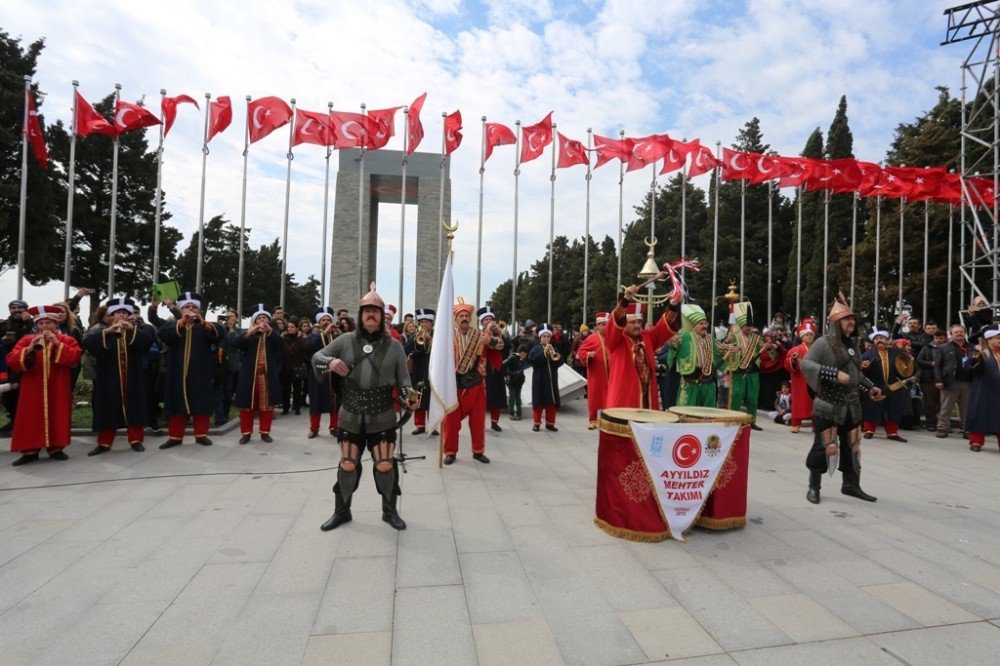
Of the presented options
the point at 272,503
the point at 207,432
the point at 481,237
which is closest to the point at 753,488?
the point at 272,503

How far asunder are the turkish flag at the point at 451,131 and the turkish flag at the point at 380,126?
5.21 ft

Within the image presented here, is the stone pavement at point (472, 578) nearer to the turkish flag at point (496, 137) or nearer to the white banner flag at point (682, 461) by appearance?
the white banner flag at point (682, 461)

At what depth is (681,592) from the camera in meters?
3.52

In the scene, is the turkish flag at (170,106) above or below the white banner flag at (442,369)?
above

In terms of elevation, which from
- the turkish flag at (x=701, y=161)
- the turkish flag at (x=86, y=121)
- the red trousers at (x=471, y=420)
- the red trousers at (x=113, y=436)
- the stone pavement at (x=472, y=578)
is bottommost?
the stone pavement at (x=472, y=578)

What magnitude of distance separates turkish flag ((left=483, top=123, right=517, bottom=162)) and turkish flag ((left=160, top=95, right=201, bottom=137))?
8.47 m

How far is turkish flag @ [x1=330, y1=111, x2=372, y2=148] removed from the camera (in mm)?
16766

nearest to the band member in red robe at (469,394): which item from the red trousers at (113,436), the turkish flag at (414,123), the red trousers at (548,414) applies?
the red trousers at (548,414)

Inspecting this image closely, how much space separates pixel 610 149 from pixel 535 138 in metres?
2.56

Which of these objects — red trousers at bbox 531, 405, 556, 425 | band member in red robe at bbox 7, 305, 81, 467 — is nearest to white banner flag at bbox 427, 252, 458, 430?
red trousers at bbox 531, 405, 556, 425

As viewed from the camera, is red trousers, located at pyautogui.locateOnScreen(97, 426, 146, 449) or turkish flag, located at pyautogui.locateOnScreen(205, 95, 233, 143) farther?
turkish flag, located at pyautogui.locateOnScreen(205, 95, 233, 143)

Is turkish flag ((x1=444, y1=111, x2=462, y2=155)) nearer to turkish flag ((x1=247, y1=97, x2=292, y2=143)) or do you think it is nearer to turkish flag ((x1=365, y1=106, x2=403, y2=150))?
turkish flag ((x1=365, y1=106, x2=403, y2=150))

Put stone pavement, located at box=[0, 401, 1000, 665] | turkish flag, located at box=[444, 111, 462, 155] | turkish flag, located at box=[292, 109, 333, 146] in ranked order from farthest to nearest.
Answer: turkish flag, located at box=[444, 111, 462, 155], turkish flag, located at box=[292, 109, 333, 146], stone pavement, located at box=[0, 401, 1000, 665]

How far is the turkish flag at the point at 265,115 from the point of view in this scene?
52.8ft
